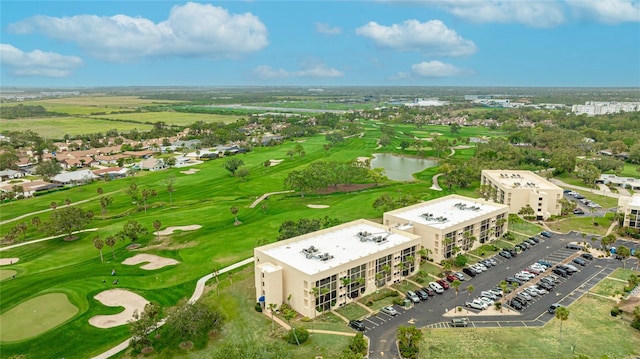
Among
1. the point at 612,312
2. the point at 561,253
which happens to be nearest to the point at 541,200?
the point at 561,253

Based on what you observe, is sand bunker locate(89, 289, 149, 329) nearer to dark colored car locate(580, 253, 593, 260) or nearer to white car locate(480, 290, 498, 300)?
white car locate(480, 290, 498, 300)

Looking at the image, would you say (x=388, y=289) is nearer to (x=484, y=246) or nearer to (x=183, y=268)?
(x=484, y=246)

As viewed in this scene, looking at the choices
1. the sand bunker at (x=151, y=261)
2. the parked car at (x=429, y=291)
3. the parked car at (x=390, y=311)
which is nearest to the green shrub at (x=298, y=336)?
the parked car at (x=390, y=311)

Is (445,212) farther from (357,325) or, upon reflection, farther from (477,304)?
(357,325)

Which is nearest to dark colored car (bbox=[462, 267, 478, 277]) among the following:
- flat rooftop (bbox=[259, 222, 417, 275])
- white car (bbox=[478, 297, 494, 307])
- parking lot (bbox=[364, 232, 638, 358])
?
parking lot (bbox=[364, 232, 638, 358])

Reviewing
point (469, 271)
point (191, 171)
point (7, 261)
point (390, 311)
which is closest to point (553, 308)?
point (469, 271)
